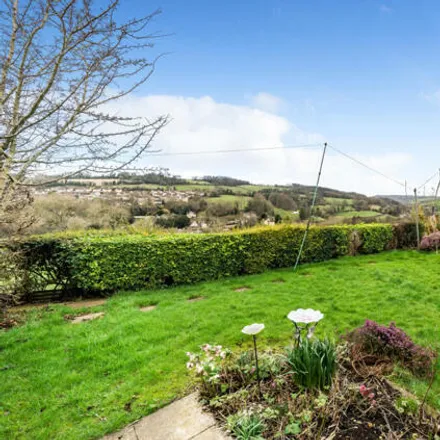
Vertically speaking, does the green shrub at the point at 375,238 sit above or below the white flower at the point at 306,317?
below

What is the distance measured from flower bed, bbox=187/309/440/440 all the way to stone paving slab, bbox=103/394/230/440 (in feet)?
0.29

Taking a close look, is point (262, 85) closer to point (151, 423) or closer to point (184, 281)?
point (184, 281)

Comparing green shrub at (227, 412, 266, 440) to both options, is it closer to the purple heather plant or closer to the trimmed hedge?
the purple heather plant

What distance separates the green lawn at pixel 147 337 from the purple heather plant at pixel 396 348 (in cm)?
23

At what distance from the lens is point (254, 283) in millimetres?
6449

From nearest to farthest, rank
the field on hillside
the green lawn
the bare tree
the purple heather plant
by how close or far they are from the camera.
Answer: the bare tree → the green lawn → the purple heather plant → the field on hillside

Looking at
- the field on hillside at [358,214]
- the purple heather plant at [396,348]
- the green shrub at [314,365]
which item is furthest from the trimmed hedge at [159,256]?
the green shrub at [314,365]

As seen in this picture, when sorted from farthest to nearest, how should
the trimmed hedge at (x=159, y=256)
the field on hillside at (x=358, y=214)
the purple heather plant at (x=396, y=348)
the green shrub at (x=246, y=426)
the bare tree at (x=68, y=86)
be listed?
the field on hillside at (x=358, y=214)
the trimmed hedge at (x=159, y=256)
the purple heather plant at (x=396, y=348)
the bare tree at (x=68, y=86)
the green shrub at (x=246, y=426)

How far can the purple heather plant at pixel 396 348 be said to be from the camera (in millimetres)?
2500

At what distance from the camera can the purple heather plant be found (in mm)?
2500

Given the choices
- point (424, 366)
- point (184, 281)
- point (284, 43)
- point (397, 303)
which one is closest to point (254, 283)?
point (184, 281)

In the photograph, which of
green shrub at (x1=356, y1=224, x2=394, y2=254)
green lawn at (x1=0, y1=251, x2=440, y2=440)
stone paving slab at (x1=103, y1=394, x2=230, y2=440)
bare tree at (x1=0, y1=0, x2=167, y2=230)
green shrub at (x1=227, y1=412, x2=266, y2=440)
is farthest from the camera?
green shrub at (x1=356, y1=224, x2=394, y2=254)

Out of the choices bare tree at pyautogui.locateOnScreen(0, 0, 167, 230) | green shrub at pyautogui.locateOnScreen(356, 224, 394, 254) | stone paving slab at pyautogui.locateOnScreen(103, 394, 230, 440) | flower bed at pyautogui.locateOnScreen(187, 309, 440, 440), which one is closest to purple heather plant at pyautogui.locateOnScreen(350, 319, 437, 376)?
flower bed at pyautogui.locateOnScreen(187, 309, 440, 440)

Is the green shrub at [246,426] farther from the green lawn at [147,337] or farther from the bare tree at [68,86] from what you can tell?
the bare tree at [68,86]
